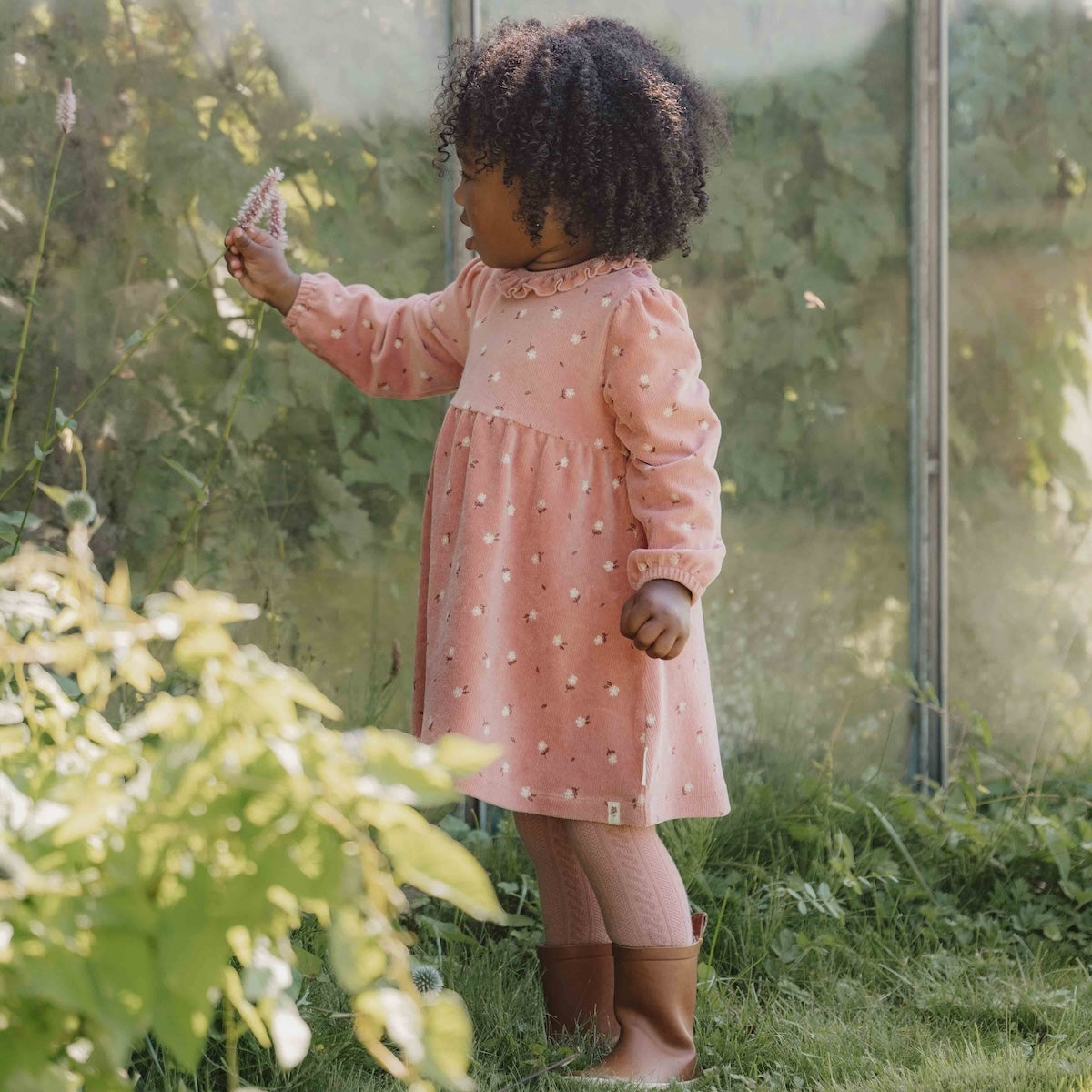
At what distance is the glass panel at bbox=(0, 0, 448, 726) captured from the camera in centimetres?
243

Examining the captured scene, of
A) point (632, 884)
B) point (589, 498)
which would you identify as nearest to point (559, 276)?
point (589, 498)

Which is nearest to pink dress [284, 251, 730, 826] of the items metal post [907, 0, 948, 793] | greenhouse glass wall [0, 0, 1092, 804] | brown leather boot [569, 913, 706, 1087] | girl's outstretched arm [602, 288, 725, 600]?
girl's outstretched arm [602, 288, 725, 600]

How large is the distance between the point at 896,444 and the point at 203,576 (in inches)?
61.5

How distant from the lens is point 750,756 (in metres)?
2.93

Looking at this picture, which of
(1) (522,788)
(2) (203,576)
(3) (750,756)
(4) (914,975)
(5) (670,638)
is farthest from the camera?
(3) (750,756)

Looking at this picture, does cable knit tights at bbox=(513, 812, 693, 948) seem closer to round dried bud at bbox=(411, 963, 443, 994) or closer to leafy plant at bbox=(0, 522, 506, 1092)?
round dried bud at bbox=(411, 963, 443, 994)

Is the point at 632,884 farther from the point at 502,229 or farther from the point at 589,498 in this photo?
the point at 502,229

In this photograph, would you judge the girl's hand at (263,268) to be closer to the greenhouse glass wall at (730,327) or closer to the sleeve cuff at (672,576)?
the greenhouse glass wall at (730,327)

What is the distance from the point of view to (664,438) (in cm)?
180

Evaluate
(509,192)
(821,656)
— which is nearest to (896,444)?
(821,656)

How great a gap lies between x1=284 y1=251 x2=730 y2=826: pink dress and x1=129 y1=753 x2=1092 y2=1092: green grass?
14.5 inches

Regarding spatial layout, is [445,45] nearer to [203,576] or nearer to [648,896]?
[203,576]

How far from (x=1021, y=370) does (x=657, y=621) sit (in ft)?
5.87

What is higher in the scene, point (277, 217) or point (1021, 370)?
point (277, 217)
